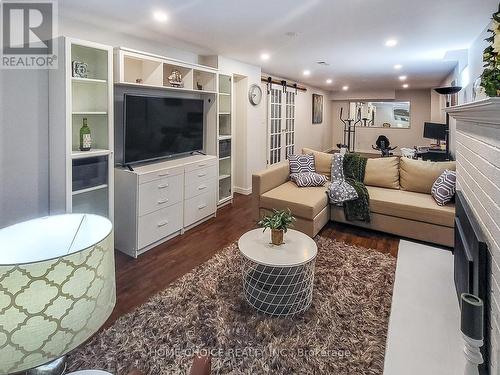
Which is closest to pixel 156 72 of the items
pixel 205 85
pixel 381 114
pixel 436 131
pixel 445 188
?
pixel 205 85

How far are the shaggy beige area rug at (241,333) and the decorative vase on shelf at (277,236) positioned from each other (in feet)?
1.64

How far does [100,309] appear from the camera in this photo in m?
0.75

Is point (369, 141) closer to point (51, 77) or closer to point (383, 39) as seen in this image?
point (383, 39)

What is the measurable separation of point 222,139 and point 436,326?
3407 millimetres

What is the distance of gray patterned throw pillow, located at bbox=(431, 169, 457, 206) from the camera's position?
127 inches

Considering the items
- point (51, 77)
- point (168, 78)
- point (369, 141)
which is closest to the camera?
point (51, 77)

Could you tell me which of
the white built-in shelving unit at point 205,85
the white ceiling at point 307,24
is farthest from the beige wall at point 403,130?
the white built-in shelving unit at point 205,85

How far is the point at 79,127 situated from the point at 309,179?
2.65 meters

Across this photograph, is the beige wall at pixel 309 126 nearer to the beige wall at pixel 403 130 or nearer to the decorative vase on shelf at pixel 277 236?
the beige wall at pixel 403 130

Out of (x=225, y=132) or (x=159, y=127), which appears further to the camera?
(x=225, y=132)

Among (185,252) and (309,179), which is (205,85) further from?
(185,252)

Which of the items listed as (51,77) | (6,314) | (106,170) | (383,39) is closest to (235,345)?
(6,314)

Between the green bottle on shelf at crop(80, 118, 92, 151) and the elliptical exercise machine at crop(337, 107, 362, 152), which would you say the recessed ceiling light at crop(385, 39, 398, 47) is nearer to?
the green bottle on shelf at crop(80, 118, 92, 151)

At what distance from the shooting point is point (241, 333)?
194 cm
